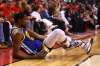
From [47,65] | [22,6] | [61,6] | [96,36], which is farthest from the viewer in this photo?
[96,36]

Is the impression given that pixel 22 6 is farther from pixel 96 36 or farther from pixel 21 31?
pixel 96 36

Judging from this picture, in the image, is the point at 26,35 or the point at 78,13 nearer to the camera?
the point at 26,35

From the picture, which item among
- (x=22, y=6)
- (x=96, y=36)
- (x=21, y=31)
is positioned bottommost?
(x=96, y=36)

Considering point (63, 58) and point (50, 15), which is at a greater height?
point (50, 15)

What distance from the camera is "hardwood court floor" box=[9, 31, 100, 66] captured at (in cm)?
376

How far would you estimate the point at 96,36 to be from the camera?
5.48 m

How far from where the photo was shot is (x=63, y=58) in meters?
4.29

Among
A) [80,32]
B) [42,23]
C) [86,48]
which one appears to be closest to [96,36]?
[80,32]

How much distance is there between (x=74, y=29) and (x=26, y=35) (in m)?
1.01

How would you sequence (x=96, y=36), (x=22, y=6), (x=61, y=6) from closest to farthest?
(x=22, y=6), (x=61, y=6), (x=96, y=36)

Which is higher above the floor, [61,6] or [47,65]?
[61,6]

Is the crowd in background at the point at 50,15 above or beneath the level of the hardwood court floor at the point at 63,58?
above

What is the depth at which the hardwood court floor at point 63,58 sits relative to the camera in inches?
148

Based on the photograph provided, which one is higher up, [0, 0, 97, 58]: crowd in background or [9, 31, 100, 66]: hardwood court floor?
[0, 0, 97, 58]: crowd in background
